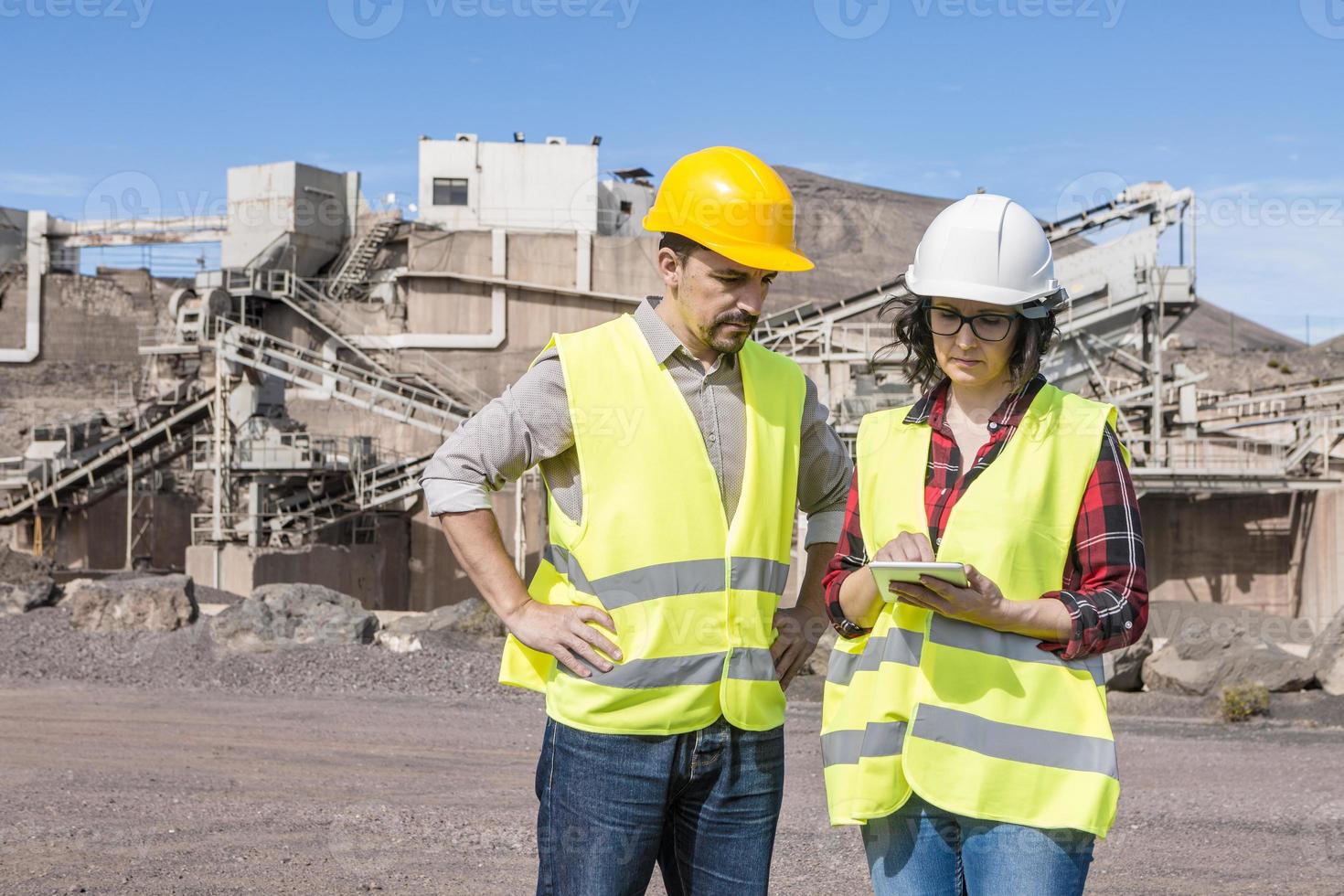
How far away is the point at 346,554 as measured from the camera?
2938cm

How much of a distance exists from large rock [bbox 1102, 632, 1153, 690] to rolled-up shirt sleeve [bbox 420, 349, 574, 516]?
1220 cm

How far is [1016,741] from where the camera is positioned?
2387 millimetres

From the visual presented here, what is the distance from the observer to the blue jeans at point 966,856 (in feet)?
7.59

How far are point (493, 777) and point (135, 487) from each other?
2771 centimetres

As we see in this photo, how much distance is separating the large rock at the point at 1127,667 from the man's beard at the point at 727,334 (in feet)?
39.5

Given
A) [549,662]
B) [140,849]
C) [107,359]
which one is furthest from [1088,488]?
[107,359]

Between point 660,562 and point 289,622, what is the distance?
1158 centimetres

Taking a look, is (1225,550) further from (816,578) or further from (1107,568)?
(1107,568)

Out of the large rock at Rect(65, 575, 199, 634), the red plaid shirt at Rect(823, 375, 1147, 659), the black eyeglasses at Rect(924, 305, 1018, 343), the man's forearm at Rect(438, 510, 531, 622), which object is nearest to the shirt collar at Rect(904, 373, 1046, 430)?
the red plaid shirt at Rect(823, 375, 1147, 659)

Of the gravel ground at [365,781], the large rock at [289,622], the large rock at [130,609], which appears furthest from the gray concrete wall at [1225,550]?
the large rock at [130,609]

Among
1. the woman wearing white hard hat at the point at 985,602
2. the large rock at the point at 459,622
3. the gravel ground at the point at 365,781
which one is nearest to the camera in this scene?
the woman wearing white hard hat at the point at 985,602

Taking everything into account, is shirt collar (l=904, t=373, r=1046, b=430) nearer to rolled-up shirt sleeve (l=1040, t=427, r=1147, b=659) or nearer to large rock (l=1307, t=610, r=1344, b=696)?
rolled-up shirt sleeve (l=1040, t=427, r=1147, b=659)

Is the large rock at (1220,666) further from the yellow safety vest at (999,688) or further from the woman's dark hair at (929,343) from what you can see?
the yellow safety vest at (999,688)

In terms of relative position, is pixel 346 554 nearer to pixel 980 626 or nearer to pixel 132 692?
pixel 132 692
